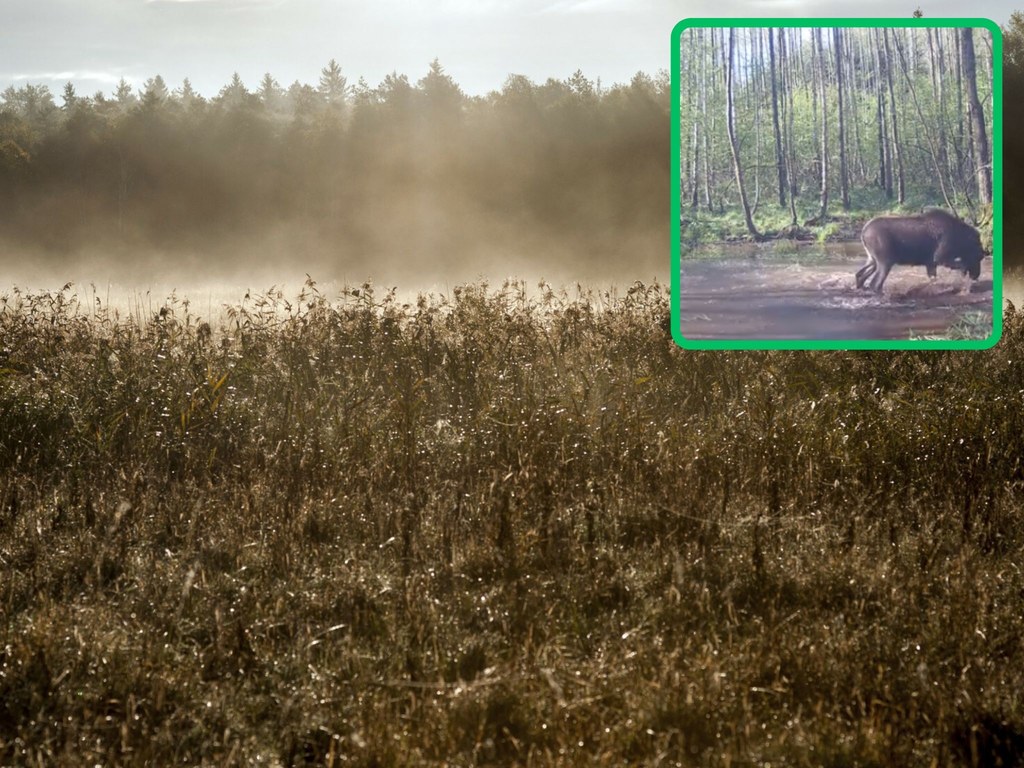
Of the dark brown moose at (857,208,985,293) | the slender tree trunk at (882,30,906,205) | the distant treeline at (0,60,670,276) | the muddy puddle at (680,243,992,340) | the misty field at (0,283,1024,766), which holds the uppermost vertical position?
the distant treeline at (0,60,670,276)

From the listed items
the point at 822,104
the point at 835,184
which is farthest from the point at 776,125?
the point at 835,184

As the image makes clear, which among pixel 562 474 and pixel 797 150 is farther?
pixel 562 474

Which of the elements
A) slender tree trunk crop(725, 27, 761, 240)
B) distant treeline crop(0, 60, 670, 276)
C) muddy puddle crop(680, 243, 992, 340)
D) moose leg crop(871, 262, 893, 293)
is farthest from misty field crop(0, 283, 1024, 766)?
distant treeline crop(0, 60, 670, 276)

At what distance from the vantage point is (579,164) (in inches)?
1362

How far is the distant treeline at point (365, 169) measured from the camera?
34.3 metres

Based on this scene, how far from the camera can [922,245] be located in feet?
10.3

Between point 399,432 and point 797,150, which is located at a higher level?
point 797,150

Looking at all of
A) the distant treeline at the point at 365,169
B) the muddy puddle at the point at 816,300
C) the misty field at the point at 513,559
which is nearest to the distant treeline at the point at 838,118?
the muddy puddle at the point at 816,300

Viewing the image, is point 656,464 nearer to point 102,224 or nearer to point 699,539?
point 699,539

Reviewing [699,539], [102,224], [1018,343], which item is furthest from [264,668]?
[102,224]

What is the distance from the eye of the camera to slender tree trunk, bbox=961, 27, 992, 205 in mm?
3139

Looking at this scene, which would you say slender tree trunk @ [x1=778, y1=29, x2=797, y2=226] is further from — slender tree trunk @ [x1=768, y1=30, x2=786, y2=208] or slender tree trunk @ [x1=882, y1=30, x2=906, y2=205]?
slender tree trunk @ [x1=882, y1=30, x2=906, y2=205]

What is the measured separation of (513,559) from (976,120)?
7.08ft

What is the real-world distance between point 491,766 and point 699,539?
1.65m
